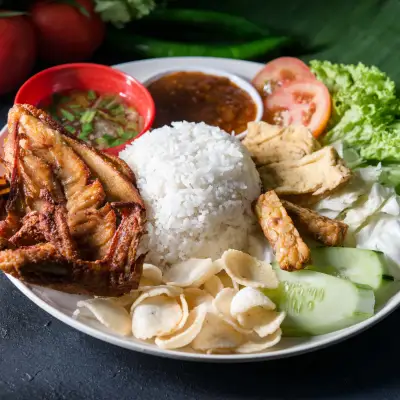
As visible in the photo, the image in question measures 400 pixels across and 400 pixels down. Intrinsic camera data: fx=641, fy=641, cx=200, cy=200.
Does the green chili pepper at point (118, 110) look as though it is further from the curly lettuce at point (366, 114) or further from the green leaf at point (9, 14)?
the curly lettuce at point (366, 114)

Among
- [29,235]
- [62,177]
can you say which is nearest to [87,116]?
[62,177]

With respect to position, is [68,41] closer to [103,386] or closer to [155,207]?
[155,207]

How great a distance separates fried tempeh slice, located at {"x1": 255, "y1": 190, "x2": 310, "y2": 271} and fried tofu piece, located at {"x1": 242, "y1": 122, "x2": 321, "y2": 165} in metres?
0.39

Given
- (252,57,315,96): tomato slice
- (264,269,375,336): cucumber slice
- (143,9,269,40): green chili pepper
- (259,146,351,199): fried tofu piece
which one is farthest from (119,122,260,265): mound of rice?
(143,9,269,40): green chili pepper

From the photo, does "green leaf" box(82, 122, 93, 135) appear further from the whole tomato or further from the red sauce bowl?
the whole tomato

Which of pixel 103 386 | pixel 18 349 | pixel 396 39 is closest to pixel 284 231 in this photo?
pixel 103 386

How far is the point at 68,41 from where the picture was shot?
4.48 meters

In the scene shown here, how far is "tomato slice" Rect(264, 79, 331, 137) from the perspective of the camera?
375 centimetres

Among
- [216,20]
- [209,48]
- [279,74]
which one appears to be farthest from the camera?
[216,20]

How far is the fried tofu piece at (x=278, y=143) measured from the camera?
3.36m

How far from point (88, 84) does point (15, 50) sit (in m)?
0.61

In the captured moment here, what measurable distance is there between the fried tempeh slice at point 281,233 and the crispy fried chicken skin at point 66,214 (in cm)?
58

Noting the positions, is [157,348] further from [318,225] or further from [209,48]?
[209,48]

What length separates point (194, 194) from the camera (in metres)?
3.06
